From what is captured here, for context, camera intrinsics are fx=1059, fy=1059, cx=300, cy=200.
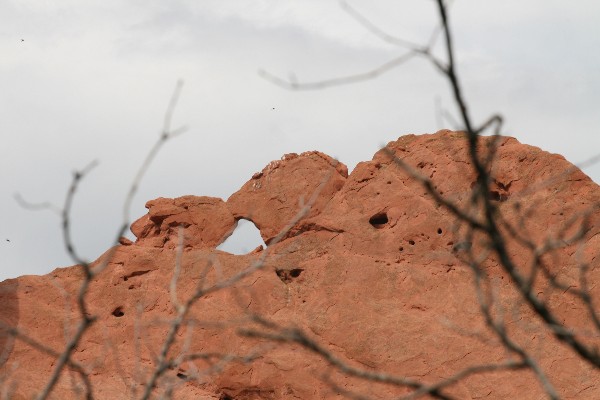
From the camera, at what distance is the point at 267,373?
20922 millimetres

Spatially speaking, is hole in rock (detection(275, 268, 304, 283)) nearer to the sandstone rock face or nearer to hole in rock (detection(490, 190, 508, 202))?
the sandstone rock face

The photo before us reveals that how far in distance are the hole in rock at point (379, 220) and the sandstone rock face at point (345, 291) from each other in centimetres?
3

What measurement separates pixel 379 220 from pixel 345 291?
1.78 m

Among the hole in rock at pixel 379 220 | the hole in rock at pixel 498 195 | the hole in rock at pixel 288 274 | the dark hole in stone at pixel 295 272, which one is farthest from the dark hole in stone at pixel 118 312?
the hole in rock at pixel 498 195

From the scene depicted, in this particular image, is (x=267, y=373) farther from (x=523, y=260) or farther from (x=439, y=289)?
(x=523, y=260)

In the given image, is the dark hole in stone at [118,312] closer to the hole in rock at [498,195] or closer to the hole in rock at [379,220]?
the hole in rock at [379,220]

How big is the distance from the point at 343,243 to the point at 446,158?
9.15 feet

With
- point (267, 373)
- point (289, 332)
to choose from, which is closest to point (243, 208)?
point (267, 373)

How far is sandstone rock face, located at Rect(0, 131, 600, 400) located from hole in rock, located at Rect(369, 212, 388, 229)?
0.03 meters

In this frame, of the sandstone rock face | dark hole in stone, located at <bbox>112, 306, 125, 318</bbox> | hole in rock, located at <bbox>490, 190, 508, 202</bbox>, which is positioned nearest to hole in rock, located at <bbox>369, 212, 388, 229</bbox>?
the sandstone rock face

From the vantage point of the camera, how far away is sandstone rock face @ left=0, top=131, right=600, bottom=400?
813 inches

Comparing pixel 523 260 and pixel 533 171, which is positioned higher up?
pixel 533 171

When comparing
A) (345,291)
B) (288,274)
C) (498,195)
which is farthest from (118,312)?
(498,195)

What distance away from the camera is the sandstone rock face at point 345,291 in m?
20.6
